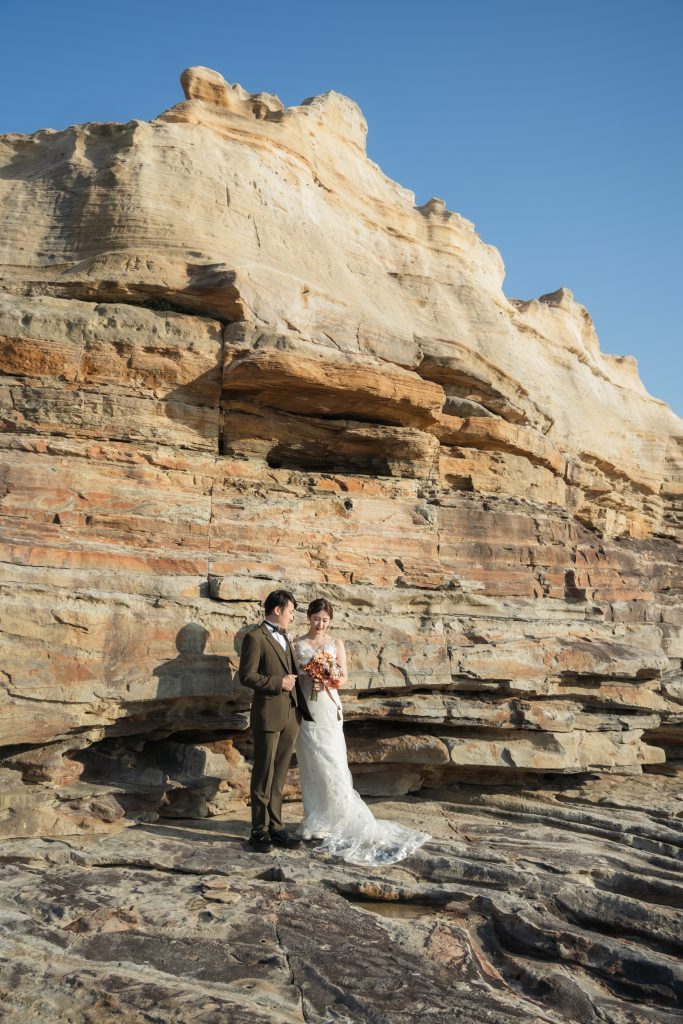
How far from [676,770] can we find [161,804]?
7.42m

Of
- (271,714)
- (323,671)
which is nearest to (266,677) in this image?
(271,714)

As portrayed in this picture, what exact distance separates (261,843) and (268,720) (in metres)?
1.00

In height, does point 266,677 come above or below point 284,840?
above

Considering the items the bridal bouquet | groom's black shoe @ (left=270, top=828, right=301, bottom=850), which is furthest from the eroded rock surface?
the bridal bouquet

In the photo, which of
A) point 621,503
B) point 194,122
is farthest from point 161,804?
point 621,503

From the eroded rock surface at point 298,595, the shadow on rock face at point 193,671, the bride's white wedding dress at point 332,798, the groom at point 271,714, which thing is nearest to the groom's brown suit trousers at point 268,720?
the groom at point 271,714

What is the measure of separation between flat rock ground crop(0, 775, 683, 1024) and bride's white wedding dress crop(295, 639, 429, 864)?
0.74 feet

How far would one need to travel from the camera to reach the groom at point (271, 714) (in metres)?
6.84

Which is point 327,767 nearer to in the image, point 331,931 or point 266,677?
point 266,677

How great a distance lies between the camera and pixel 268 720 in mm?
6961

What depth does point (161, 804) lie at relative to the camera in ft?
25.3

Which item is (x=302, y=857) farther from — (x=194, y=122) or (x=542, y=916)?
(x=194, y=122)

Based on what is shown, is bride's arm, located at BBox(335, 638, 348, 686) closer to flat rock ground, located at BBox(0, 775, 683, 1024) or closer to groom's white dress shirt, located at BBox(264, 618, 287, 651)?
groom's white dress shirt, located at BBox(264, 618, 287, 651)

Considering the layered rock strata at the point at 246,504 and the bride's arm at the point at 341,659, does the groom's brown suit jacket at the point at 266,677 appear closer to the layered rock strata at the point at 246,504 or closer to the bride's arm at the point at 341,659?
the bride's arm at the point at 341,659
